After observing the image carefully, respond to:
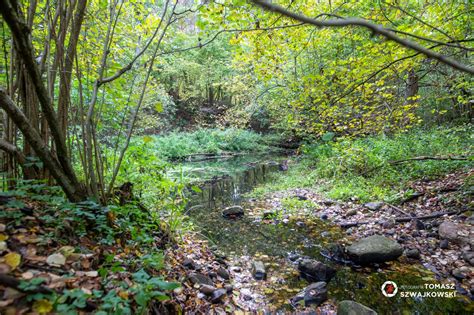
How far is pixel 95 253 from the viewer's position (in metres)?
1.83

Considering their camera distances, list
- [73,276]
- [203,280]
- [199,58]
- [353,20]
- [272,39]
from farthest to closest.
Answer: [199,58] → [272,39] → [203,280] → [73,276] → [353,20]

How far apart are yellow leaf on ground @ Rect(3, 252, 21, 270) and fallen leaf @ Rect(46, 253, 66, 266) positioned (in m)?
0.16

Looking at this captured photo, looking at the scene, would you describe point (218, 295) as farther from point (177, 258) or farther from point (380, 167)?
point (380, 167)

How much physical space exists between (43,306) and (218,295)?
1.79m

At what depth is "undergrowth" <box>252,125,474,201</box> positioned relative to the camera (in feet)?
18.6

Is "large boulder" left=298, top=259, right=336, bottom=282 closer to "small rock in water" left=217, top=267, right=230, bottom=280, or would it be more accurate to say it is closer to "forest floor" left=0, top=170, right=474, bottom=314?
"forest floor" left=0, top=170, right=474, bottom=314

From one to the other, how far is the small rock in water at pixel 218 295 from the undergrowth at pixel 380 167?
4107 millimetres

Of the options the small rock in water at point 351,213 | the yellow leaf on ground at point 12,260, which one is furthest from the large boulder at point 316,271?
the yellow leaf on ground at point 12,260

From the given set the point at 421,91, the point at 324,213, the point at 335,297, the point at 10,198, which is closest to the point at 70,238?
the point at 10,198

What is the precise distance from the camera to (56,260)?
150 centimetres

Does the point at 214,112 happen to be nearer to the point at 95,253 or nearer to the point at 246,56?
the point at 246,56

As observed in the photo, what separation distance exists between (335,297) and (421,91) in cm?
1528

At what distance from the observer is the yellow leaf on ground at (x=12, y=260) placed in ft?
4.22

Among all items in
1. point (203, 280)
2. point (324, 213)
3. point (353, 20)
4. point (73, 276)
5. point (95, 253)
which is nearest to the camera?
point (353, 20)
